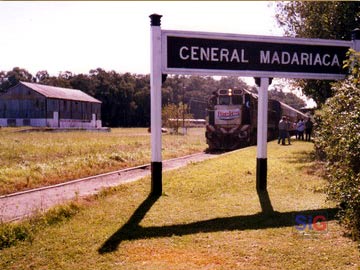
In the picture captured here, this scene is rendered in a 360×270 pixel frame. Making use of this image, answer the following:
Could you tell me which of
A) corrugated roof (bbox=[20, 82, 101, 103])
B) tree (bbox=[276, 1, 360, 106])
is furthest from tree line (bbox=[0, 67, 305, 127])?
tree (bbox=[276, 1, 360, 106])

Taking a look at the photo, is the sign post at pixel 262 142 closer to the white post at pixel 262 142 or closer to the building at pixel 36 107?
the white post at pixel 262 142

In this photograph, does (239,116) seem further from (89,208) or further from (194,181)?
(89,208)

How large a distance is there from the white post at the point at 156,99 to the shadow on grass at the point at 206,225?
1.32 metres

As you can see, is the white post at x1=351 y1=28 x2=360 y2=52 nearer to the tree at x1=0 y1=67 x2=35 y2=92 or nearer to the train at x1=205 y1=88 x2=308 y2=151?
the train at x1=205 y1=88 x2=308 y2=151

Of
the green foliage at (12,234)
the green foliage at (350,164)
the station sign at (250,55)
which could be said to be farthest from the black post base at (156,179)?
the green foliage at (350,164)

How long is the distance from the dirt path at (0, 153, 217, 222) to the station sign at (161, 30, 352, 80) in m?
4.09

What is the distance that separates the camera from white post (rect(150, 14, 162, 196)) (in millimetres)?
7777

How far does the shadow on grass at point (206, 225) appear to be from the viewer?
5.61 metres

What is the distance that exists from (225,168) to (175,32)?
578 centimetres

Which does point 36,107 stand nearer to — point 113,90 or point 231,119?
point 113,90

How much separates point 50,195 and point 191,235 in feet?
16.8

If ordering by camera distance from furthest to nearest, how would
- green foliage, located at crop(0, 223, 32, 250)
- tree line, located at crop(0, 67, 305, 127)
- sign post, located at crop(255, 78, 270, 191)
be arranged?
tree line, located at crop(0, 67, 305, 127) → sign post, located at crop(255, 78, 270, 191) → green foliage, located at crop(0, 223, 32, 250)

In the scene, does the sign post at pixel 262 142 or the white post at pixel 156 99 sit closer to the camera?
the white post at pixel 156 99

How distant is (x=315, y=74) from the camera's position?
28.5ft
